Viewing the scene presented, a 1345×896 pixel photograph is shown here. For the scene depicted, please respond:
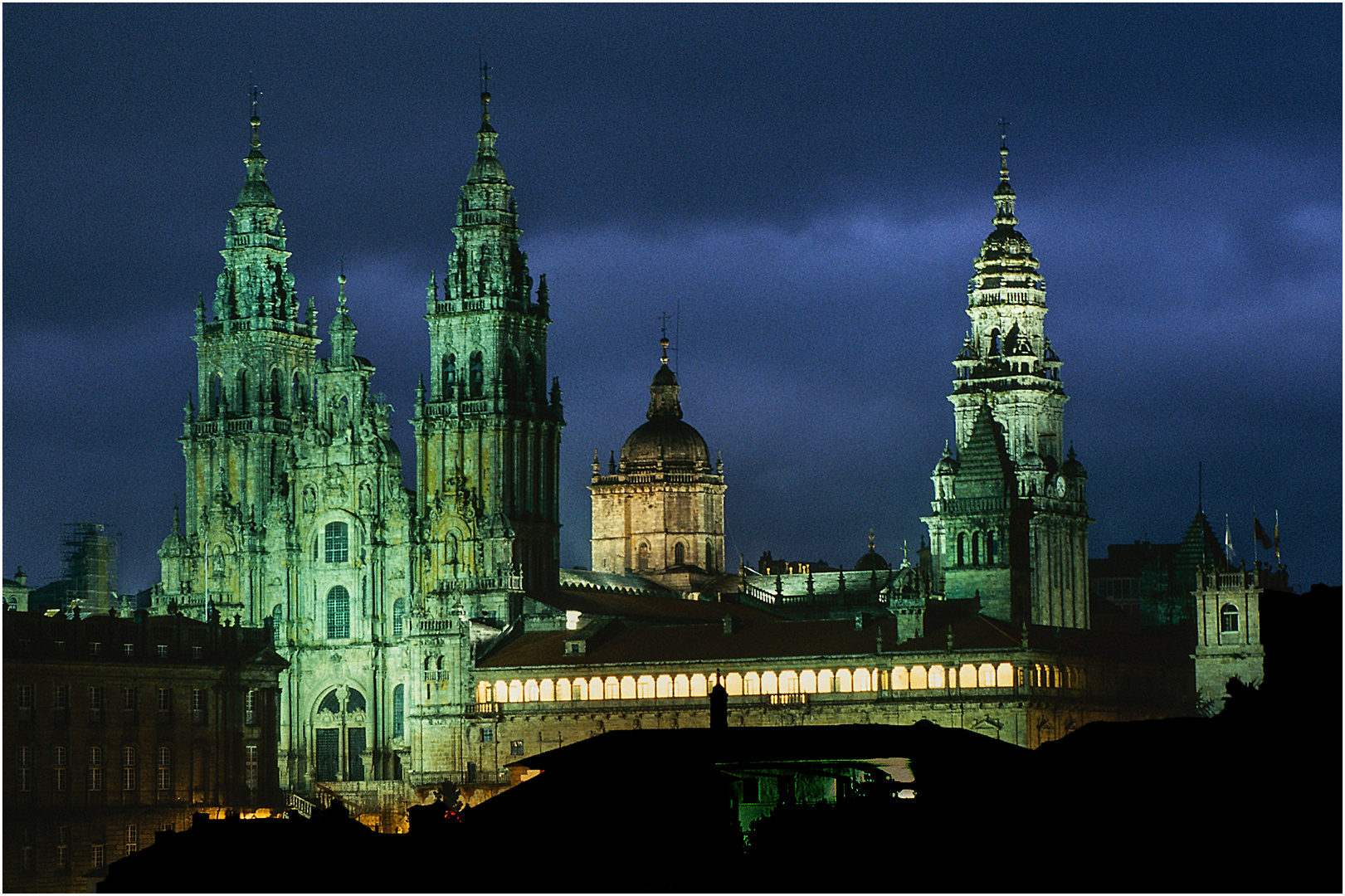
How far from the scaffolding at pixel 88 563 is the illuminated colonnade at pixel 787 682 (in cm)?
3612

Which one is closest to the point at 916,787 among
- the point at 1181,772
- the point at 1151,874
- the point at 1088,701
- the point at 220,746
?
the point at 1181,772

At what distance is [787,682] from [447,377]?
2856cm

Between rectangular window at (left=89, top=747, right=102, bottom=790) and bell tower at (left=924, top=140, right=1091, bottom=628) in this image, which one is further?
bell tower at (left=924, top=140, right=1091, bottom=628)

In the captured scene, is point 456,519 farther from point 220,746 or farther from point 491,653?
point 220,746

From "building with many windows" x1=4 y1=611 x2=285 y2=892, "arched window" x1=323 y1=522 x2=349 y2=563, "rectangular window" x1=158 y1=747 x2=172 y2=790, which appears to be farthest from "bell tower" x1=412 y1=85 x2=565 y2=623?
"rectangular window" x1=158 y1=747 x2=172 y2=790

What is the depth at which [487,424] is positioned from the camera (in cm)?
14562

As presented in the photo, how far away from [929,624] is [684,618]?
844 inches

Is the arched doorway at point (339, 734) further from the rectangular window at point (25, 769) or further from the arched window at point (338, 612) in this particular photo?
the rectangular window at point (25, 769)

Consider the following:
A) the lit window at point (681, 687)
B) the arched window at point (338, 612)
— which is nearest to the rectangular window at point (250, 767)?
the arched window at point (338, 612)

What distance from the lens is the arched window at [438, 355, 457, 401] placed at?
148 m

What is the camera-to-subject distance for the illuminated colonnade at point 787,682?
130m

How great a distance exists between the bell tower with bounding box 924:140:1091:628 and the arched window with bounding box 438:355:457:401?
91.6 feet

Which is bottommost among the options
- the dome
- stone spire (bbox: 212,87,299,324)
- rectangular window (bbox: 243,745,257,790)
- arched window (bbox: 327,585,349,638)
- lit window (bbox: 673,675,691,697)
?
rectangular window (bbox: 243,745,257,790)

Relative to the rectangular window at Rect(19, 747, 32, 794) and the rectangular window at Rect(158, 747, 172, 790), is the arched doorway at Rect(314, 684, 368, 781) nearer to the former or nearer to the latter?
the rectangular window at Rect(158, 747, 172, 790)
